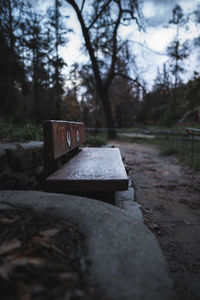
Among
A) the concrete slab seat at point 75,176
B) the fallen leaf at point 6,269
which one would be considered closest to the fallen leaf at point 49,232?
the fallen leaf at point 6,269

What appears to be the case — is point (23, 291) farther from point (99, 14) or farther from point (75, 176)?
Answer: point (99, 14)

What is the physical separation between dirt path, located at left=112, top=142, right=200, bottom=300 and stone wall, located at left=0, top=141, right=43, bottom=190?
1315 millimetres

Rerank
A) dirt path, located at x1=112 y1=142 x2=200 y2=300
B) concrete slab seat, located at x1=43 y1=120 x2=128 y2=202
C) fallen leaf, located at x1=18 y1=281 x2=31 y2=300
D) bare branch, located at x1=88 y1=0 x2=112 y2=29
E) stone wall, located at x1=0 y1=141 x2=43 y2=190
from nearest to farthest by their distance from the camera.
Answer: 1. fallen leaf, located at x1=18 y1=281 x2=31 y2=300
2. concrete slab seat, located at x1=43 y1=120 x2=128 y2=202
3. dirt path, located at x1=112 y1=142 x2=200 y2=300
4. stone wall, located at x1=0 y1=141 x2=43 y2=190
5. bare branch, located at x1=88 y1=0 x2=112 y2=29

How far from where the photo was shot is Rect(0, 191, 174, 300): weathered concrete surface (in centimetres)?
62

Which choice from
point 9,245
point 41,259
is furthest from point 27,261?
point 9,245

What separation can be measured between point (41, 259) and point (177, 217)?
2.18m

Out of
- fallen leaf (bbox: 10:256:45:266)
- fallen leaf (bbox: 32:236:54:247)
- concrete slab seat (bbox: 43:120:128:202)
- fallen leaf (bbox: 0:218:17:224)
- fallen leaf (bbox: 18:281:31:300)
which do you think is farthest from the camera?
concrete slab seat (bbox: 43:120:128:202)

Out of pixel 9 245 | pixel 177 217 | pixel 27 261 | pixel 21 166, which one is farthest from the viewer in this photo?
pixel 177 217

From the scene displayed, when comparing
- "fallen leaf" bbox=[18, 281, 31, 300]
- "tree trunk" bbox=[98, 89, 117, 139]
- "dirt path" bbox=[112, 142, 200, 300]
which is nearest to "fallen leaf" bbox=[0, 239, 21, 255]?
"fallen leaf" bbox=[18, 281, 31, 300]

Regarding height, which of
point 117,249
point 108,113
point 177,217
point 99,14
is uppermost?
point 99,14

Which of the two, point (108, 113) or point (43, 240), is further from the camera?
point (108, 113)

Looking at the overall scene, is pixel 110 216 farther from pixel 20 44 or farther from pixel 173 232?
pixel 20 44

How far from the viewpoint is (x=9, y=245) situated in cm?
83

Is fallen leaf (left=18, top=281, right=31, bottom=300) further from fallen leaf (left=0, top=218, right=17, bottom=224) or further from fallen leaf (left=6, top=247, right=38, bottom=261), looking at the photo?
fallen leaf (left=0, top=218, right=17, bottom=224)
